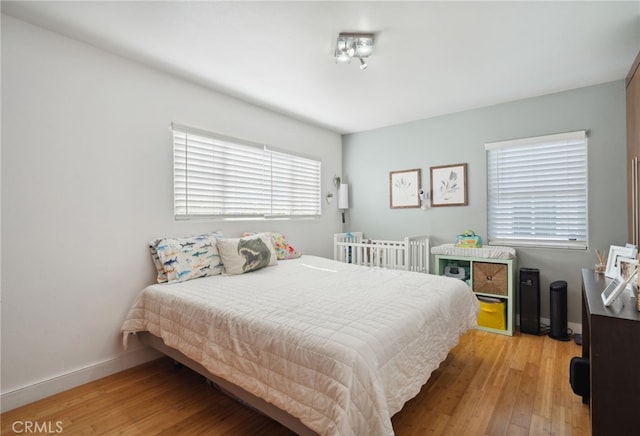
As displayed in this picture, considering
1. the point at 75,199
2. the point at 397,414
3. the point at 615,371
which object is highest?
the point at 75,199

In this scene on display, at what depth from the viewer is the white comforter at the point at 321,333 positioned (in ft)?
4.08

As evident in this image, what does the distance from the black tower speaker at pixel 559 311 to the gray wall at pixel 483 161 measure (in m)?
0.27

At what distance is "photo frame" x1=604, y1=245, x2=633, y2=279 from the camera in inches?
79.7

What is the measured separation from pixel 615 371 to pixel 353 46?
234 centimetres

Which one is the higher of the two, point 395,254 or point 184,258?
point 184,258

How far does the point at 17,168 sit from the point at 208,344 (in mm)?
1683

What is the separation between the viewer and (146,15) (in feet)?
6.28

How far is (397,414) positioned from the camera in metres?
1.84

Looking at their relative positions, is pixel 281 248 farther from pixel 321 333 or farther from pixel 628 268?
pixel 628 268

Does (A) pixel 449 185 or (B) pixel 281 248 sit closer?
(B) pixel 281 248

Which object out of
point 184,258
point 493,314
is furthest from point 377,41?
point 493,314

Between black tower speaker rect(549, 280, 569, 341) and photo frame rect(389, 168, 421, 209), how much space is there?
1722 mm

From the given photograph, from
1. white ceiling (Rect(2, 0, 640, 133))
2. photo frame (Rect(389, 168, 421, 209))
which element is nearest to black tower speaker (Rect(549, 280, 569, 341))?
photo frame (Rect(389, 168, 421, 209))

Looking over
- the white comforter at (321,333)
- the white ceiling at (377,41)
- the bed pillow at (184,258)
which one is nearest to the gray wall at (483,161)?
the white ceiling at (377,41)
